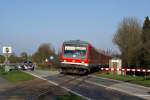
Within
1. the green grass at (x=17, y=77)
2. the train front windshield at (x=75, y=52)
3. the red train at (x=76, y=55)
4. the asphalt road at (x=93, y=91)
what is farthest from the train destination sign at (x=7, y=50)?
the asphalt road at (x=93, y=91)

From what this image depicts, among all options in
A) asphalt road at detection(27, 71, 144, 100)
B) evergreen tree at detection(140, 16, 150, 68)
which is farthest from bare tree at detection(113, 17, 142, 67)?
asphalt road at detection(27, 71, 144, 100)

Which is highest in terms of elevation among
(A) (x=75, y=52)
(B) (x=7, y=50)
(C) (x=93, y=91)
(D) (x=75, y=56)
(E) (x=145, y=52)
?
(E) (x=145, y=52)

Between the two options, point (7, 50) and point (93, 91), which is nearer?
point (93, 91)

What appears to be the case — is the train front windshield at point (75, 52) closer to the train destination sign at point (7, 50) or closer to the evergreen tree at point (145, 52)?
the train destination sign at point (7, 50)

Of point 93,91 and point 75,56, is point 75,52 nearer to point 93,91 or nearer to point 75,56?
point 75,56

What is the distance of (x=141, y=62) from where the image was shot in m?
65.0

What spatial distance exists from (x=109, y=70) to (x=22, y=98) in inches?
1373

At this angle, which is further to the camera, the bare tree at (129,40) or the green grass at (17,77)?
the bare tree at (129,40)

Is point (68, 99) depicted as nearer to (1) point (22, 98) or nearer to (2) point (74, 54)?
(1) point (22, 98)

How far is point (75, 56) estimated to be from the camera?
145ft

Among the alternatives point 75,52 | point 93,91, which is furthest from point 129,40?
point 93,91

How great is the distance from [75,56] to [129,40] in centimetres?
3469

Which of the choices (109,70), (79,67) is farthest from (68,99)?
(109,70)

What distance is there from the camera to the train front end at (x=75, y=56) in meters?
43.8
